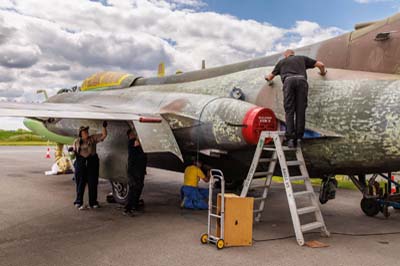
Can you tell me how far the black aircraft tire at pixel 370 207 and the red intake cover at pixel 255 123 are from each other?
3.31 meters

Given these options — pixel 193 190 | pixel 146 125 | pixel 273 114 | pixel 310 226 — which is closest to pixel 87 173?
pixel 146 125

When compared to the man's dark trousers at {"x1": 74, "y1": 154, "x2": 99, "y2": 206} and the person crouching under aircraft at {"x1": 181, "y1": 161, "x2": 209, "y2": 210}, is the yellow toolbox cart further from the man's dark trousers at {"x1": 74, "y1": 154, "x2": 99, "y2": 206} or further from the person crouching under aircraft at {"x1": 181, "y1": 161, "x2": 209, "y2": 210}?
the man's dark trousers at {"x1": 74, "y1": 154, "x2": 99, "y2": 206}

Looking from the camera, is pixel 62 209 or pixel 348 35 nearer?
pixel 348 35

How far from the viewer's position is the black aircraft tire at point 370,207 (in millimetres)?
8688

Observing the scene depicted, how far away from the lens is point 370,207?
8773mm

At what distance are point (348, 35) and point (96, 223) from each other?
232 inches

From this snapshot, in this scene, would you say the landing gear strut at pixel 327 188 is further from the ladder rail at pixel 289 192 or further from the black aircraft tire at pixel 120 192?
the black aircraft tire at pixel 120 192

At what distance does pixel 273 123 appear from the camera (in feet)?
23.6

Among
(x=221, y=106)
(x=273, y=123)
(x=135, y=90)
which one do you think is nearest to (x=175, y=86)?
(x=135, y=90)

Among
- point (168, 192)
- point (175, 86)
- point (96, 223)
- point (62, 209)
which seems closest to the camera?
point (96, 223)

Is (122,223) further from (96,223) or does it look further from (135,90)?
(135,90)

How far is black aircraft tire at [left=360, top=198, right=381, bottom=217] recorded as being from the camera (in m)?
8.69

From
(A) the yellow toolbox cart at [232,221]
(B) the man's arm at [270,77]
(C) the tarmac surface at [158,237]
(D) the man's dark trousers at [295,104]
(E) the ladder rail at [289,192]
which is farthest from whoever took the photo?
(B) the man's arm at [270,77]

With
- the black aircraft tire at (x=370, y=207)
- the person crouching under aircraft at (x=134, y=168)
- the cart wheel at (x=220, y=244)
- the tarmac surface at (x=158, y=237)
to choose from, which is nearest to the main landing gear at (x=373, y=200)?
the black aircraft tire at (x=370, y=207)
